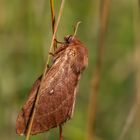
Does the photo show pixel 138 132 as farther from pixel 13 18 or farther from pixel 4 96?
pixel 13 18

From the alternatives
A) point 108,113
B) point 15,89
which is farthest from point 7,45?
point 108,113

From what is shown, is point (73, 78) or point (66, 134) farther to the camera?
point (66, 134)

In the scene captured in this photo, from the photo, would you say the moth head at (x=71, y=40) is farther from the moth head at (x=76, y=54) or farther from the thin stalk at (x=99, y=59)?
the thin stalk at (x=99, y=59)

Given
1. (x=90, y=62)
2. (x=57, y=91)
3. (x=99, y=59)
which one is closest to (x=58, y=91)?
(x=57, y=91)

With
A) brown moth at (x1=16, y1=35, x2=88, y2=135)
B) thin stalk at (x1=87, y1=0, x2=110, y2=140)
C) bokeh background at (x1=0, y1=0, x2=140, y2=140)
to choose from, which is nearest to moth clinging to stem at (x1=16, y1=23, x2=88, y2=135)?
brown moth at (x1=16, y1=35, x2=88, y2=135)

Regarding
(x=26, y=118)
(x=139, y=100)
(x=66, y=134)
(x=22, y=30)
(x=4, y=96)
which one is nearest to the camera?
(x=26, y=118)

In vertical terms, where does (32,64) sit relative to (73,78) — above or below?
below

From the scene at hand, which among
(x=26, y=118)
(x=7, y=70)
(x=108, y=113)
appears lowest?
(x=108, y=113)

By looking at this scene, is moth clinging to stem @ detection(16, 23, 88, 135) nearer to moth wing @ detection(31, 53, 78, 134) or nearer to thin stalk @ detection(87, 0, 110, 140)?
moth wing @ detection(31, 53, 78, 134)
